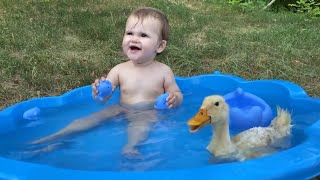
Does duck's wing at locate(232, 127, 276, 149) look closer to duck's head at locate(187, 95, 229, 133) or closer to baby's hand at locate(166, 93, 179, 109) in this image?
duck's head at locate(187, 95, 229, 133)

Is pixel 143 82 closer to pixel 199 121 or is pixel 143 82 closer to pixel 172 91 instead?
pixel 172 91

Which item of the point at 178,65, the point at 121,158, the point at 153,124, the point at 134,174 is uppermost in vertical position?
the point at 178,65

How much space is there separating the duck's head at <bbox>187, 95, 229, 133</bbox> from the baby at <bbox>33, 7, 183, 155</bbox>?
633 millimetres

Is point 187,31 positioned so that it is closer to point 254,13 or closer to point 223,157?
point 254,13

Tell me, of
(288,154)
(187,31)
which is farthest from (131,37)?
(187,31)

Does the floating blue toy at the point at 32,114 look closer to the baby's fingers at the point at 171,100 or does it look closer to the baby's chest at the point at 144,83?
the baby's chest at the point at 144,83

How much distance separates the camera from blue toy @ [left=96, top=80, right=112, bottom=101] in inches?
107

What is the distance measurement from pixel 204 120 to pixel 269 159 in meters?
0.29

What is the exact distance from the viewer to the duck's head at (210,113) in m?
1.96

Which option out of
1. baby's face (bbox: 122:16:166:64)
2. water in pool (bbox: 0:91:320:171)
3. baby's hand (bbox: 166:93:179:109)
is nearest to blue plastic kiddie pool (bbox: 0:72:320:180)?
water in pool (bbox: 0:91:320:171)

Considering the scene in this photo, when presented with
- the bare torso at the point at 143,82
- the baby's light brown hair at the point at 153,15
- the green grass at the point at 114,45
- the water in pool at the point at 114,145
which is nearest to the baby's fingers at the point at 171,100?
the water in pool at the point at 114,145

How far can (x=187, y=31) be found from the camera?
4.78 meters

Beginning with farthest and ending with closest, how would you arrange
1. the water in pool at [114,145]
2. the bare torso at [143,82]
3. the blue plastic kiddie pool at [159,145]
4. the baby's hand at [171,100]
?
1. the bare torso at [143,82]
2. the baby's hand at [171,100]
3. the water in pool at [114,145]
4. the blue plastic kiddie pool at [159,145]

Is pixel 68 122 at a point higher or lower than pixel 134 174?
higher
